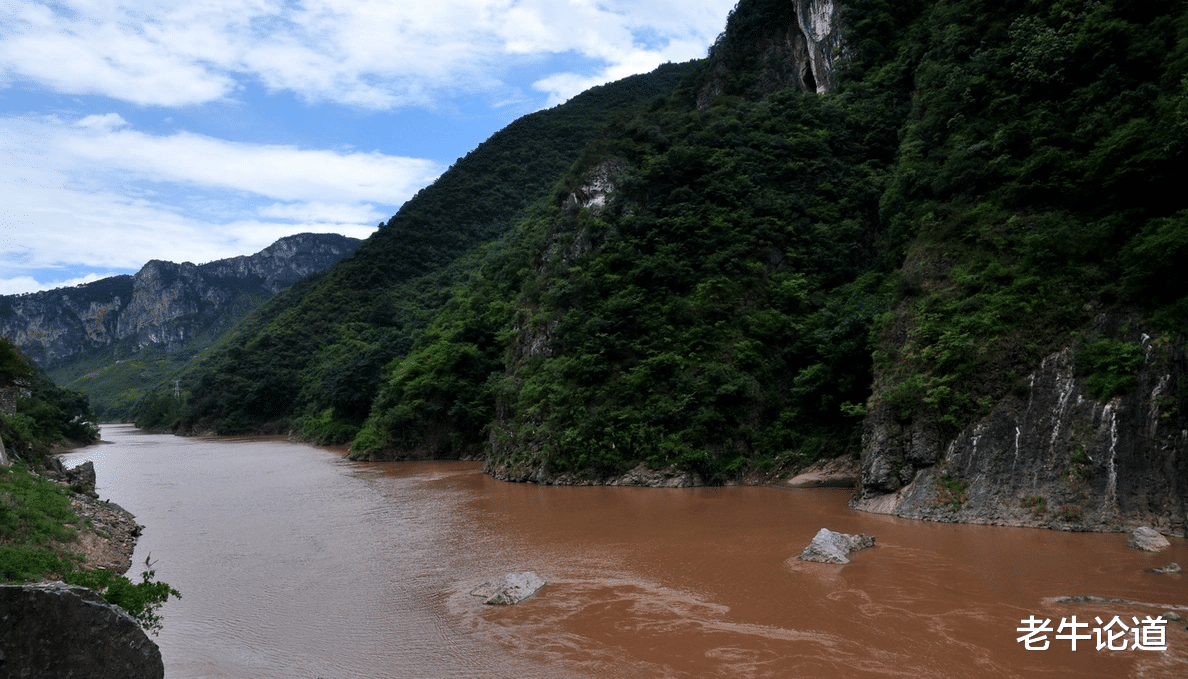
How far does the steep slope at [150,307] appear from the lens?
172250mm

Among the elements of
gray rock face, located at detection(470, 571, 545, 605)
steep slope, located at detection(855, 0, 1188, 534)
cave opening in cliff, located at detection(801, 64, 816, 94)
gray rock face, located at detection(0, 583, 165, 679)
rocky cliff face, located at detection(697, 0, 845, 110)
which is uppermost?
rocky cliff face, located at detection(697, 0, 845, 110)

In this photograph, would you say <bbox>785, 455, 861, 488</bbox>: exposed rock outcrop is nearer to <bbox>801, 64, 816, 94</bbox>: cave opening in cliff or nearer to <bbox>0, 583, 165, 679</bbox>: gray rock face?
<bbox>0, 583, 165, 679</bbox>: gray rock face

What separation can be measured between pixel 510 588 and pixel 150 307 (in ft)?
656

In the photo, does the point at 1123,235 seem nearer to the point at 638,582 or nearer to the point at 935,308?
the point at 935,308

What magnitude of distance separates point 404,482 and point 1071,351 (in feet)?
Answer: 78.5

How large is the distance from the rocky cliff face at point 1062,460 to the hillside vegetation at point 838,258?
44cm

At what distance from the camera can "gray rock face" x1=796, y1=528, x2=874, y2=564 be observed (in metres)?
Answer: 13.2

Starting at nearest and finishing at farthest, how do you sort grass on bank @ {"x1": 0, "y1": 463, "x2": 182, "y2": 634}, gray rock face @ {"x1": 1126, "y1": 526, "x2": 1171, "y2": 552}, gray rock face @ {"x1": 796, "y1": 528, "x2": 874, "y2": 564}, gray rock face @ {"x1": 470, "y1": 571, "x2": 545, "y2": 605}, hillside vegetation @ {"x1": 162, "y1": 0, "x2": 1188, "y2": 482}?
grass on bank @ {"x1": 0, "y1": 463, "x2": 182, "y2": 634}, gray rock face @ {"x1": 470, "y1": 571, "x2": 545, "y2": 605}, gray rock face @ {"x1": 1126, "y1": 526, "x2": 1171, "y2": 552}, gray rock face @ {"x1": 796, "y1": 528, "x2": 874, "y2": 564}, hillside vegetation @ {"x1": 162, "y1": 0, "x2": 1188, "y2": 482}

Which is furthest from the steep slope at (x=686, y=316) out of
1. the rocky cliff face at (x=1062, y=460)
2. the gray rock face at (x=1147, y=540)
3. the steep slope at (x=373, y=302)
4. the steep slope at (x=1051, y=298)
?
the steep slope at (x=373, y=302)

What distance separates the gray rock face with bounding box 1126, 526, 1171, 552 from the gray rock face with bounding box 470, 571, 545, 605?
10.8 m

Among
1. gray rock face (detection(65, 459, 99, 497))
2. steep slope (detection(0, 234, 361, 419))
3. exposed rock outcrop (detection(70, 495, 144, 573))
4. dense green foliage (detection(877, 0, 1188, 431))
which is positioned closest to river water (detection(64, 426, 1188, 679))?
exposed rock outcrop (detection(70, 495, 144, 573))

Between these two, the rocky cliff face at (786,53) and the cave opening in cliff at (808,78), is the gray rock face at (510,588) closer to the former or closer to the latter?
the rocky cliff face at (786,53)

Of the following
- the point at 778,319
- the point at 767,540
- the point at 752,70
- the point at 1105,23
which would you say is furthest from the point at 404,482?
the point at 752,70

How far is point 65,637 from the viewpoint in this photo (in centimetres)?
634
